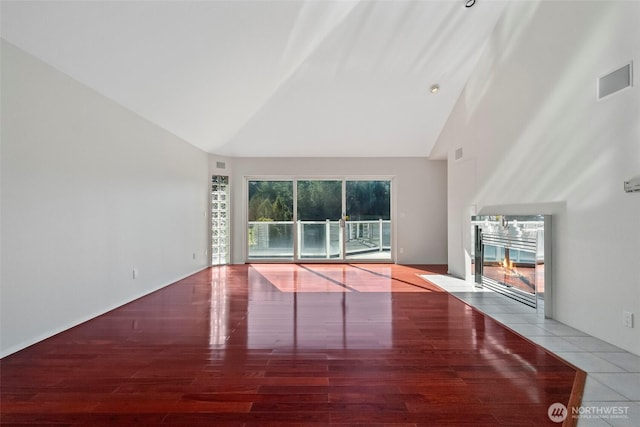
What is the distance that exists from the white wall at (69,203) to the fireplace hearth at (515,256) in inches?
178

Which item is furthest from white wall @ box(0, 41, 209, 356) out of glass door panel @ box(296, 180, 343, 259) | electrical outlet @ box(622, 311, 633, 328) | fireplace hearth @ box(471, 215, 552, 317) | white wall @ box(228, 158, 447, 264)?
electrical outlet @ box(622, 311, 633, 328)

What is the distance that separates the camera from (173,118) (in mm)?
4805

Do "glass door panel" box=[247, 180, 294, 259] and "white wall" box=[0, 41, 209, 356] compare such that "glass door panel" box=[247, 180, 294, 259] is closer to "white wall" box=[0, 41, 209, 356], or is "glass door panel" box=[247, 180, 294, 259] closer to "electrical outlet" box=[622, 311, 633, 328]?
"white wall" box=[0, 41, 209, 356]

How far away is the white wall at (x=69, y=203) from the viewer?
2598 mm

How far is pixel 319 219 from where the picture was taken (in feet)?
24.8

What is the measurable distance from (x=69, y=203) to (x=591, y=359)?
4463 millimetres

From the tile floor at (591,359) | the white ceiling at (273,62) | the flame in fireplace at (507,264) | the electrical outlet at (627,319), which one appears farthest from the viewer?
the flame in fireplace at (507,264)

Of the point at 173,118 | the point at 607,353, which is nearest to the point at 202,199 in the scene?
the point at 173,118

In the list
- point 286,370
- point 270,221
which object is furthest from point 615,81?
point 270,221

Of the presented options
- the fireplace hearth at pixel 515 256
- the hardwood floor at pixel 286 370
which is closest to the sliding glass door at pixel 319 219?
the fireplace hearth at pixel 515 256

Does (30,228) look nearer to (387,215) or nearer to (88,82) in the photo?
(88,82)

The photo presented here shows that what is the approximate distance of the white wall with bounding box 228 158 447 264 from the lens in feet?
24.0

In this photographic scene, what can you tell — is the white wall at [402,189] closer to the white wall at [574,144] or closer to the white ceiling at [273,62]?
the white ceiling at [273,62]

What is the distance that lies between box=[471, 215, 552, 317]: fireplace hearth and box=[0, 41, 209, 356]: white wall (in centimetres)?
453
